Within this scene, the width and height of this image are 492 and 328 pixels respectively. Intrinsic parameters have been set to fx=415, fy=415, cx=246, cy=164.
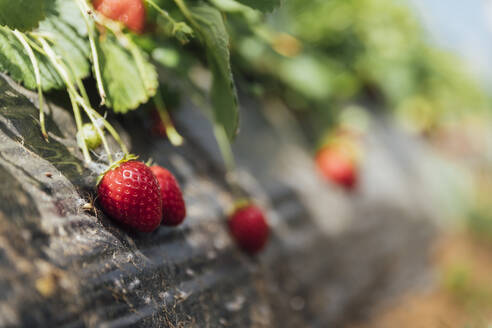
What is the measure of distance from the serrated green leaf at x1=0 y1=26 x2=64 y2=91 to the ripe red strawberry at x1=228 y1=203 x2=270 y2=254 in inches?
16.2

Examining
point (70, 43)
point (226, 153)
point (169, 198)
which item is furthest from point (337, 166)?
point (70, 43)

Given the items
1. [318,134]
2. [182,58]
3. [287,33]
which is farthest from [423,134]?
[182,58]

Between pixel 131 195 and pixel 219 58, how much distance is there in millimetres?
203

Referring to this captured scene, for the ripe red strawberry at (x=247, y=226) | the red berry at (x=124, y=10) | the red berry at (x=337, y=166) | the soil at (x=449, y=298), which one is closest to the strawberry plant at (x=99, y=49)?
the red berry at (x=124, y=10)

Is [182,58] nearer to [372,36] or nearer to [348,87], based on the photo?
[348,87]

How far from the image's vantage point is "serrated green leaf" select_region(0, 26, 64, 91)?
480mm

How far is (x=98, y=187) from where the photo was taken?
0.50m

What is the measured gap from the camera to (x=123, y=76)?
0.56 metres

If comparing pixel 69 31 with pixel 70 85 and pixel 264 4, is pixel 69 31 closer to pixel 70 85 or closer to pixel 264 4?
pixel 70 85

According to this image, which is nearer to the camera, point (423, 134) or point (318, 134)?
point (318, 134)

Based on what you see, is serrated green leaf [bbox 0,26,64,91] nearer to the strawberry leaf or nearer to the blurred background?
the strawberry leaf

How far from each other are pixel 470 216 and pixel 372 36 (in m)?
1.12

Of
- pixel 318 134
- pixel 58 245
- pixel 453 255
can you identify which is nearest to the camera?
pixel 58 245

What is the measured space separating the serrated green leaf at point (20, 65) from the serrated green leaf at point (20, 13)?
4cm
